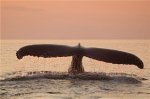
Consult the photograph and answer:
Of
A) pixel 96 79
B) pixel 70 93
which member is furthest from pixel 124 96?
pixel 96 79

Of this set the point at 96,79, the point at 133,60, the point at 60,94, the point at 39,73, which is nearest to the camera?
the point at 60,94

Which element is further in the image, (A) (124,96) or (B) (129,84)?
(B) (129,84)

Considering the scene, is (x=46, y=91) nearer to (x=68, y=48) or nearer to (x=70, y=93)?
(x=70, y=93)

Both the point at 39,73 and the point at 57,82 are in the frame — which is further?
the point at 39,73

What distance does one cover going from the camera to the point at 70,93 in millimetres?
13828

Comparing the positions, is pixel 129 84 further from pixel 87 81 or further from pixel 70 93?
pixel 70 93

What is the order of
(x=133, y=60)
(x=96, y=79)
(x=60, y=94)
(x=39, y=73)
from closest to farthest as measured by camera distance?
(x=60, y=94)
(x=133, y=60)
(x=96, y=79)
(x=39, y=73)

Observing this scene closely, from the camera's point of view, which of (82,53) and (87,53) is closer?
(87,53)

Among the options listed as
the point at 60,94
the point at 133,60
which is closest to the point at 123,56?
the point at 133,60

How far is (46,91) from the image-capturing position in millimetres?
14094

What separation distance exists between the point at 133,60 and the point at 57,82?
257 cm

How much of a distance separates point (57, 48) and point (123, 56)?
2.23m

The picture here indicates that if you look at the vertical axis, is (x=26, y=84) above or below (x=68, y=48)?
below

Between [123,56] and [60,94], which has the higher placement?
[123,56]
